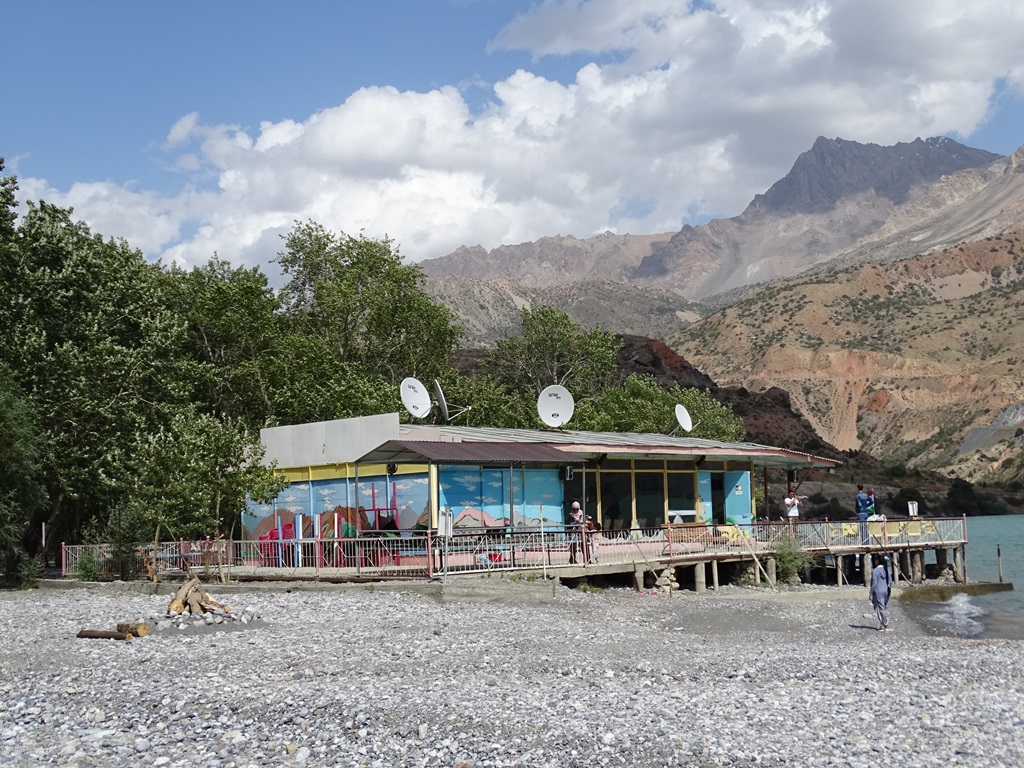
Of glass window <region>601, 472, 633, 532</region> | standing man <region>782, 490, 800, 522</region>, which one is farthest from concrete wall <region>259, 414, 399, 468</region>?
standing man <region>782, 490, 800, 522</region>

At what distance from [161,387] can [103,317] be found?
2979 mm

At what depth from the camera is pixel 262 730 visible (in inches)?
467

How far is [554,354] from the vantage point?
67.4 metres

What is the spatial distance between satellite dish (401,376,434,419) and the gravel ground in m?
10.7

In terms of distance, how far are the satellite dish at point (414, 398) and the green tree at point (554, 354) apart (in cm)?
3278

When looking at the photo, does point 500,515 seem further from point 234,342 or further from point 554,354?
A: point 554,354

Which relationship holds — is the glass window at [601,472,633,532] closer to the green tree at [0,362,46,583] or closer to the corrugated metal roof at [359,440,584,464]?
the corrugated metal roof at [359,440,584,464]

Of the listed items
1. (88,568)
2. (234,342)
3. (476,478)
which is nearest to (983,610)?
(476,478)

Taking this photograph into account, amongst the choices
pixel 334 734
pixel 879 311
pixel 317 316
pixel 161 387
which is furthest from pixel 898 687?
pixel 879 311

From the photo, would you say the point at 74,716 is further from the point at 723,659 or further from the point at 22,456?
the point at 22,456

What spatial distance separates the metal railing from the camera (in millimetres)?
25234

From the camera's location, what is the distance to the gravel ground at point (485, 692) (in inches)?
445

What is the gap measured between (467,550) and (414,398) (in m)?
9.02

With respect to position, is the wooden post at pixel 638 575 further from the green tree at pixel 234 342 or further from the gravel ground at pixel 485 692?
the green tree at pixel 234 342
